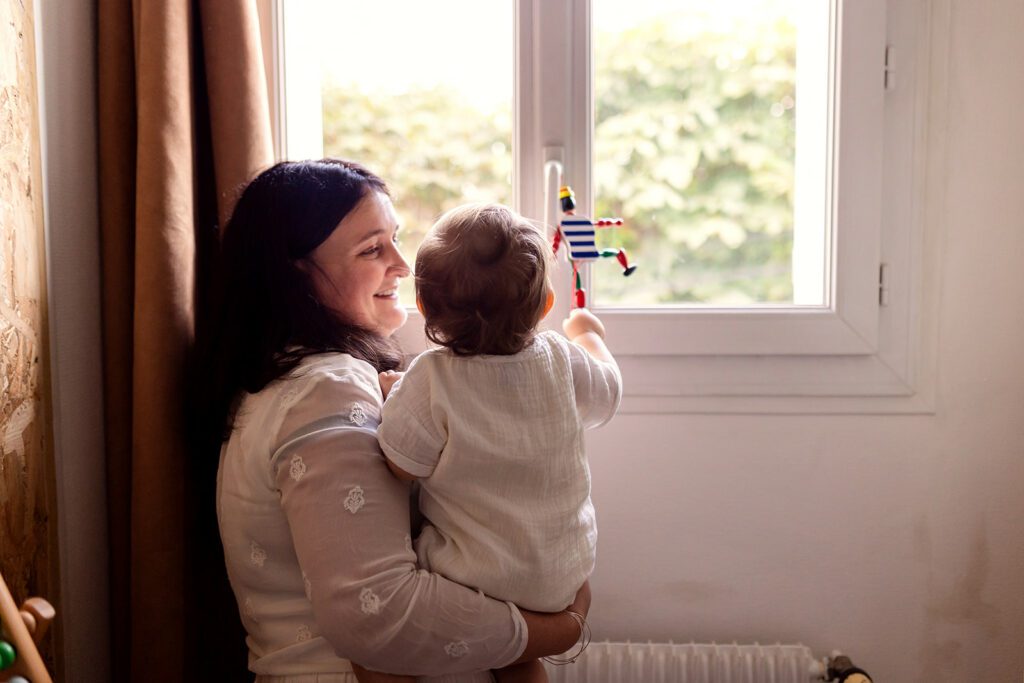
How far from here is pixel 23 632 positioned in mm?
854

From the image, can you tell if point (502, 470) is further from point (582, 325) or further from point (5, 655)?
point (5, 655)

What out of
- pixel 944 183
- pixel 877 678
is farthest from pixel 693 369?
pixel 877 678

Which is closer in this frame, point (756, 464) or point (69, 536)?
point (69, 536)

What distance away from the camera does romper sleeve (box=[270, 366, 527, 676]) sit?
984 millimetres

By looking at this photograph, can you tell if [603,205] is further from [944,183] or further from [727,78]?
[944,183]

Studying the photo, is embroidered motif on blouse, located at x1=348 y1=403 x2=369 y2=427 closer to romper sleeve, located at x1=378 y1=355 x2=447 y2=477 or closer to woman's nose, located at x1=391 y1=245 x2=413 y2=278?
romper sleeve, located at x1=378 y1=355 x2=447 y2=477

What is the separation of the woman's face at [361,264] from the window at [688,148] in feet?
1.32

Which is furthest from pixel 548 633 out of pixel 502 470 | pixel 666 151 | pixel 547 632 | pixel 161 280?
pixel 666 151

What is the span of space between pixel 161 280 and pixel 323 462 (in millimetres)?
434

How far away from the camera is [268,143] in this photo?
53.8 inches

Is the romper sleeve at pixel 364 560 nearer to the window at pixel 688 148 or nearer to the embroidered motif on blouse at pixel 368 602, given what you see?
the embroidered motif on blouse at pixel 368 602

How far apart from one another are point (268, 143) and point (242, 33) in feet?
0.57

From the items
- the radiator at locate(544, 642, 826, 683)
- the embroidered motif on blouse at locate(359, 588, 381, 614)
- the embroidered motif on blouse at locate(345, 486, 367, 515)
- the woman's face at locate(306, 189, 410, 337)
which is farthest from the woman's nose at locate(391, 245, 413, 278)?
the radiator at locate(544, 642, 826, 683)

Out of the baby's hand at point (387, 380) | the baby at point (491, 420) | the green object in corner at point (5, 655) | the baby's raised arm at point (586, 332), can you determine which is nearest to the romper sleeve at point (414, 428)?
the baby at point (491, 420)
